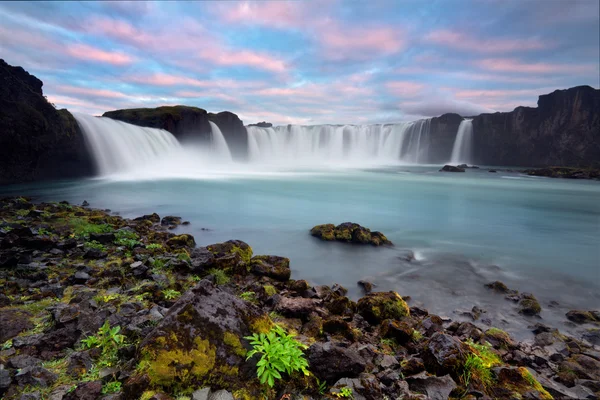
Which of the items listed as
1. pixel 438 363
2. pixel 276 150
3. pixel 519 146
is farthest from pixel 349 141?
pixel 438 363

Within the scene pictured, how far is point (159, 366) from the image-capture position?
302 centimetres

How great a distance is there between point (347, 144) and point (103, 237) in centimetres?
8805

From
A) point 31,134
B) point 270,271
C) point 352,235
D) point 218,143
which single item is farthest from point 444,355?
point 218,143

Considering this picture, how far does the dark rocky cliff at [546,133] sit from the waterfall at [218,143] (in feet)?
224

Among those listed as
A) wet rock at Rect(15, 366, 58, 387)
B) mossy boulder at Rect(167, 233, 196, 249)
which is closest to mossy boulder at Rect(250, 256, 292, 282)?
mossy boulder at Rect(167, 233, 196, 249)

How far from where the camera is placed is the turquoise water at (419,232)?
31.3 feet

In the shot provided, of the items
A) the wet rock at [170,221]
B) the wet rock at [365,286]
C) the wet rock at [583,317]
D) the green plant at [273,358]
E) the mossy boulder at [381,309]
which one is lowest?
the wet rock at [583,317]

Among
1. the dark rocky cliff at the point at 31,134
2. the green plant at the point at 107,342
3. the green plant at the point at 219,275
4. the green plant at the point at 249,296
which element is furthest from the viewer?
the dark rocky cliff at the point at 31,134

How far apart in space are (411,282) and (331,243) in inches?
176

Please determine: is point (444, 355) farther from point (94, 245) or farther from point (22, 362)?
point (94, 245)

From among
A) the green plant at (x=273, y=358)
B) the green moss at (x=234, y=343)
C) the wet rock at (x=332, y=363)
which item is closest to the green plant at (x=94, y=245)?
the green moss at (x=234, y=343)

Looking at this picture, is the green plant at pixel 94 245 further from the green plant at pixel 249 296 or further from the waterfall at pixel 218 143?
the waterfall at pixel 218 143

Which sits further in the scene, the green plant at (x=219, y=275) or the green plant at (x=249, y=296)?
the green plant at (x=219, y=275)

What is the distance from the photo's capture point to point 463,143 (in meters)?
87.3
